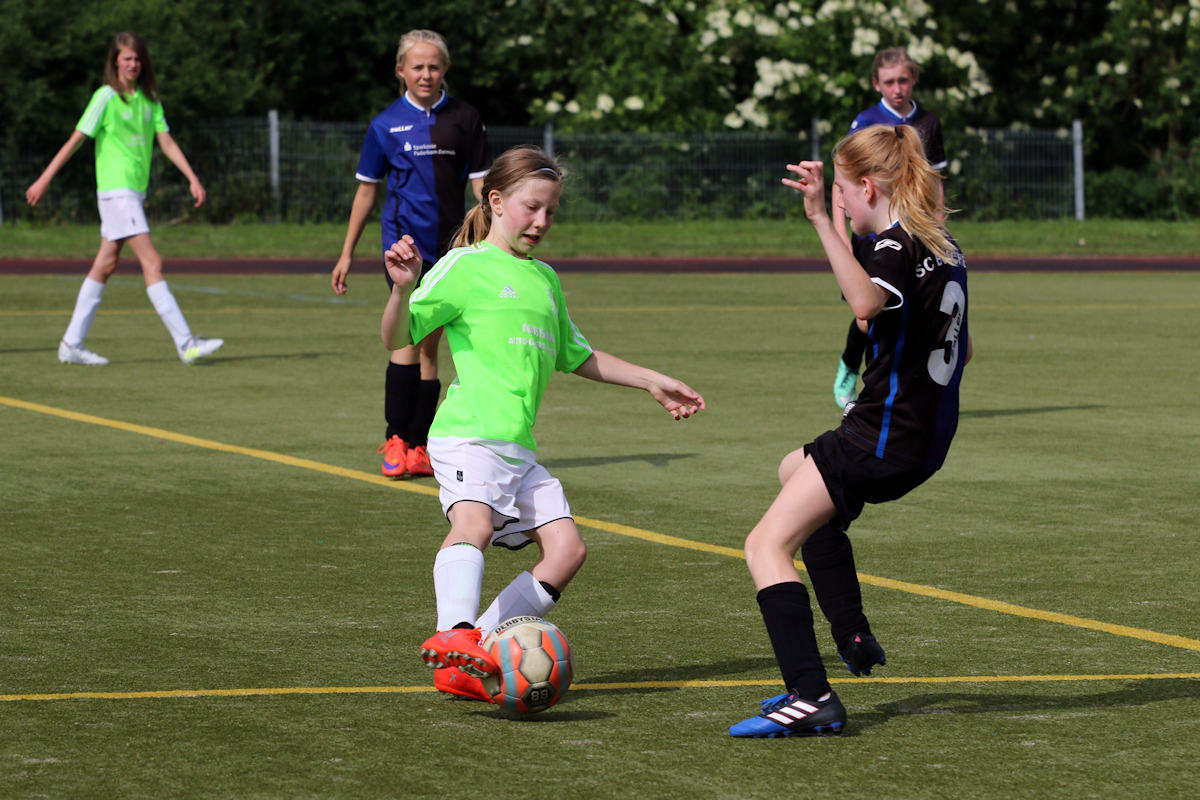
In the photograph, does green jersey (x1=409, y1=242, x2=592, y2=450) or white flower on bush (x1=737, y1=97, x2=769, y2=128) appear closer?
green jersey (x1=409, y1=242, x2=592, y2=450)

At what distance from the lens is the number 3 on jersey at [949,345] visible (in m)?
5.21

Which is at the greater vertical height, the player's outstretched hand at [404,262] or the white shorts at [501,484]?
the player's outstretched hand at [404,262]

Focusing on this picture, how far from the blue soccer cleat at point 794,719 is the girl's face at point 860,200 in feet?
4.20

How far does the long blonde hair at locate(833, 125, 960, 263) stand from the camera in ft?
17.0

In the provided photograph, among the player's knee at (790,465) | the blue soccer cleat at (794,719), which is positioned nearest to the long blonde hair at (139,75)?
the player's knee at (790,465)

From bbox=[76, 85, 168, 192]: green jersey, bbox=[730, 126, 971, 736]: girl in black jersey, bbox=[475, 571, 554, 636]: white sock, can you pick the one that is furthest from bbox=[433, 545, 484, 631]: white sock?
bbox=[76, 85, 168, 192]: green jersey

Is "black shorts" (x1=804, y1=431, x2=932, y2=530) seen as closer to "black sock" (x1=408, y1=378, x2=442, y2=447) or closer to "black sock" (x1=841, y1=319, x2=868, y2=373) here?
"black sock" (x1=841, y1=319, x2=868, y2=373)

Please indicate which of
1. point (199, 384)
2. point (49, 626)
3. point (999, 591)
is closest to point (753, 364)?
point (199, 384)

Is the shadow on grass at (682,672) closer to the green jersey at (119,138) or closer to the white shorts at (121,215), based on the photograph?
the white shorts at (121,215)

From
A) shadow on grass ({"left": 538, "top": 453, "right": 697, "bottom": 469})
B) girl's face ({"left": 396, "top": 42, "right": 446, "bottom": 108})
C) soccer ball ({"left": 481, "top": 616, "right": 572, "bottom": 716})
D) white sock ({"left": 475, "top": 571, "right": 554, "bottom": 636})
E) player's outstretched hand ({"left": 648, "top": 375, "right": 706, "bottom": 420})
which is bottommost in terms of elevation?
shadow on grass ({"left": 538, "top": 453, "right": 697, "bottom": 469})

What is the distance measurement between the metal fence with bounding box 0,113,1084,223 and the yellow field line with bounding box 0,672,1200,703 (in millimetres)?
27676

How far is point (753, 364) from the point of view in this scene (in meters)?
14.7

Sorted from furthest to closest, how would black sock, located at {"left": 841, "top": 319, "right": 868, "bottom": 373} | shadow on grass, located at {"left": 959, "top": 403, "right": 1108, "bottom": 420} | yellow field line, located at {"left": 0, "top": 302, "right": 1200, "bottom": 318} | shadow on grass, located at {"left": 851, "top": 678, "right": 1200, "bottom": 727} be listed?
1. yellow field line, located at {"left": 0, "top": 302, "right": 1200, "bottom": 318}
2. shadow on grass, located at {"left": 959, "top": 403, "right": 1108, "bottom": 420}
3. black sock, located at {"left": 841, "top": 319, "right": 868, "bottom": 373}
4. shadow on grass, located at {"left": 851, "top": 678, "right": 1200, "bottom": 727}

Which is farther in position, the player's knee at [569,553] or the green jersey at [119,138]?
the green jersey at [119,138]
